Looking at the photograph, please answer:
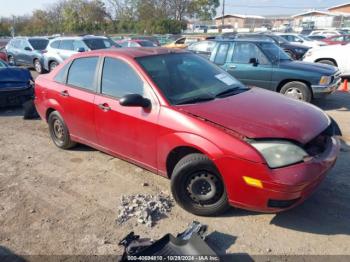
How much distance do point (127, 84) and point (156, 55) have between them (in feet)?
1.81

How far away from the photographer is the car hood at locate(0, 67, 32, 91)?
8.04 m

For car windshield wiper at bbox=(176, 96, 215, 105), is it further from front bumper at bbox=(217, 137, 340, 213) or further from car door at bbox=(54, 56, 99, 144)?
car door at bbox=(54, 56, 99, 144)

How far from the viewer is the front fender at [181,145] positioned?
10.5 feet

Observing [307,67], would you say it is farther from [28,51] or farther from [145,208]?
[28,51]

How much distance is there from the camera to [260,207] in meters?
3.14

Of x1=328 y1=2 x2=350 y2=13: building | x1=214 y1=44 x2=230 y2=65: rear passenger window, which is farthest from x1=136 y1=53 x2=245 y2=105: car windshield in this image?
x1=328 y1=2 x2=350 y2=13: building

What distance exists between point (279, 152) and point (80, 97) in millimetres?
2787

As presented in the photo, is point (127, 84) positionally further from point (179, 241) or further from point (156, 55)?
point (179, 241)

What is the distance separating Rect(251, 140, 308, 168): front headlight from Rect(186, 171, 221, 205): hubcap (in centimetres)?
57

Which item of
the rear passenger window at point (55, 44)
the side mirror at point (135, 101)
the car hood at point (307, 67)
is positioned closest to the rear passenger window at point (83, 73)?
the side mirror at point (135, 101)

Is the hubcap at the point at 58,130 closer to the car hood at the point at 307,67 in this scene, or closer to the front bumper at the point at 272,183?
the front bumper at the point at 272,183

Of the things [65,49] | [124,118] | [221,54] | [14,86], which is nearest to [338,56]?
[221,54]

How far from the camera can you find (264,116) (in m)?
3.44

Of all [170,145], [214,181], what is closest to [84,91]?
[170,145]
